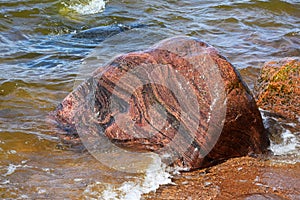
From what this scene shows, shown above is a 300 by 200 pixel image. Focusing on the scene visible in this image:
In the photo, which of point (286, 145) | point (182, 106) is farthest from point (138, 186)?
point (286, 145)

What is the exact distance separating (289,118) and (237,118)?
4.40 feet

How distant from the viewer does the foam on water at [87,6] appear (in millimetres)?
11258

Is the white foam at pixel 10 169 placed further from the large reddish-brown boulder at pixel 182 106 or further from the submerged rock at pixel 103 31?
the submerged rock at pixel 103 31

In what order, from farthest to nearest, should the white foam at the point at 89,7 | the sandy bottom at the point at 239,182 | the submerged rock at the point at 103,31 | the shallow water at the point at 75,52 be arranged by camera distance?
the white foam at the point at 89,7, the submerged rock at the point at 103,31, the shallow water at the point at 75,52, the sandy bottom at the point at 239,182

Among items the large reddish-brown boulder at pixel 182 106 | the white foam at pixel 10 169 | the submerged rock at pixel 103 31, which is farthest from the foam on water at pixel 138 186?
the submerged rock at pixel 103 31

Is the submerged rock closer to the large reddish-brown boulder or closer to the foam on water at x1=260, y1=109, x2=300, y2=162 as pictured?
the large reddish-brown boulder

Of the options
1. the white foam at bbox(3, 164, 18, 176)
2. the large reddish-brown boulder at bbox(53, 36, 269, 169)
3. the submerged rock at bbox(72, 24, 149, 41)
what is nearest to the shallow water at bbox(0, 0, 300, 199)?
the white foam at bbox(3, 164, 18, 176)

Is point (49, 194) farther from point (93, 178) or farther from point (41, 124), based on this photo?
point (41, 124)

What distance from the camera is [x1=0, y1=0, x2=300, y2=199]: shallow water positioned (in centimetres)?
462

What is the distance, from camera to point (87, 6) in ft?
38.4

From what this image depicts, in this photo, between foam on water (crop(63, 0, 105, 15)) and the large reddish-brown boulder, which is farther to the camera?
foam on water (crop(63, 0, 105, 15))

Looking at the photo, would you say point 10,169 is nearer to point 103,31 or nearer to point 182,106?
point 182,106

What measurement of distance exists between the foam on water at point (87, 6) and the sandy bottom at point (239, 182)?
7299 millimetres

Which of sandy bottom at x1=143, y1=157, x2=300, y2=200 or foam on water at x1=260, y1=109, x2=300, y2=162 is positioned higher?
foam on water at x1=260, y1=109, x2=300, y2=162
